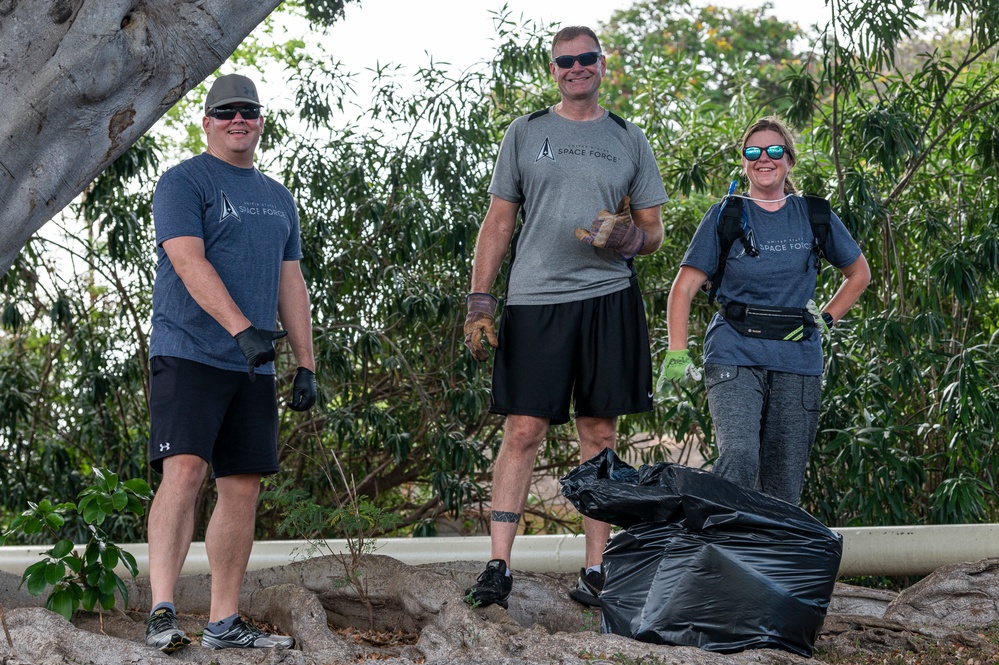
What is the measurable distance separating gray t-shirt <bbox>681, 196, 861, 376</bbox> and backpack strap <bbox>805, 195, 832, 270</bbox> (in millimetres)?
24

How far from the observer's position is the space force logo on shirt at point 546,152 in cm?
379

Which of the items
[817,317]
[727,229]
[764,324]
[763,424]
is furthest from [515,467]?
[817,317]

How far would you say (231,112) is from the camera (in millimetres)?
3436

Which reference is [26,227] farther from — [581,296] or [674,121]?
[674,121]

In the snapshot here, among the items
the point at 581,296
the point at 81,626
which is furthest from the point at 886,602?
the point at 81,626

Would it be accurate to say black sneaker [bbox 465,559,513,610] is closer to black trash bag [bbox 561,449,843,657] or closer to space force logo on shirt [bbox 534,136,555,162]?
black trash bag [bbox 561,449,843,657]

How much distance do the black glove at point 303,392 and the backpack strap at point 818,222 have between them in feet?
5.96

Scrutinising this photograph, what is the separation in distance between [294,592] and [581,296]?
1.44 meters

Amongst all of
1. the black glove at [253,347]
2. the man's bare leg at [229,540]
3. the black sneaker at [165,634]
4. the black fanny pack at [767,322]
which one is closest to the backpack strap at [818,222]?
the black fanny pack at [767,322]

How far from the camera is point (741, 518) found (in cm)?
320

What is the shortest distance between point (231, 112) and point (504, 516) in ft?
5.31

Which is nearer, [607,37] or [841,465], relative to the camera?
[841,465]

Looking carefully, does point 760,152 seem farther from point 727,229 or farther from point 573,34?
point 573,34

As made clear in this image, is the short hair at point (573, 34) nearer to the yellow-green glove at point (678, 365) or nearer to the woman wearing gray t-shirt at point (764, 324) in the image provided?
the woman wearing gray t-shirt at point (764, 324)
